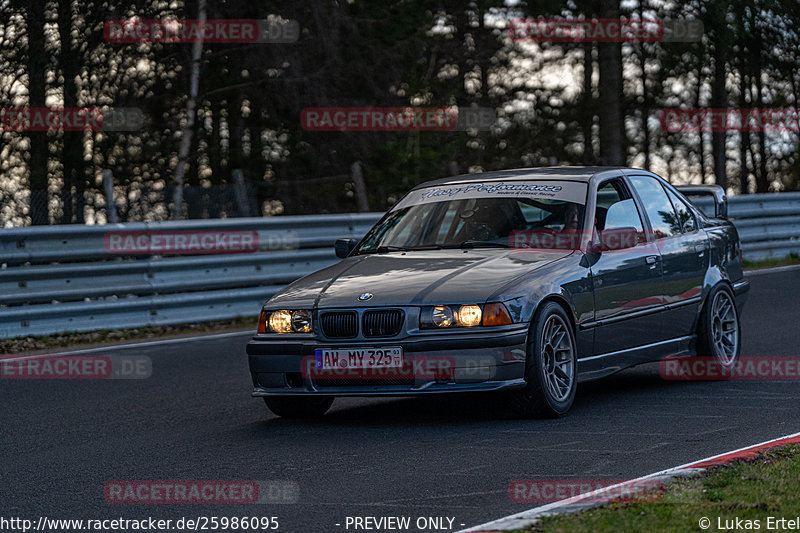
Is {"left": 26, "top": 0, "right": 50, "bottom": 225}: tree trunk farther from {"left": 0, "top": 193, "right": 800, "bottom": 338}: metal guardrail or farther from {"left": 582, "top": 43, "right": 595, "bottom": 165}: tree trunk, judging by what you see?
{"left": 582, "top": 43, "right": 595, "bottom": 165}: tree trunk

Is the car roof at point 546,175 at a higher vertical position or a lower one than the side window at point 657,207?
higher

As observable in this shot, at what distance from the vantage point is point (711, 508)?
477cm

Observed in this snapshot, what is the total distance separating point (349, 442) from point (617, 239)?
253 centimetres

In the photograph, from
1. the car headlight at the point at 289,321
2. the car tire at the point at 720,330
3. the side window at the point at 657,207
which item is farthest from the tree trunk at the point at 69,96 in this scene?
the car headlight at the point at 289,321

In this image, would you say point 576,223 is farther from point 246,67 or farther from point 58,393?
point 246,67

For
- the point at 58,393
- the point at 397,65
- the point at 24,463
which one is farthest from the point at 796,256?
the point at 24,463

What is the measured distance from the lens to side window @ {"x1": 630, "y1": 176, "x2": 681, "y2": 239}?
8.98 m

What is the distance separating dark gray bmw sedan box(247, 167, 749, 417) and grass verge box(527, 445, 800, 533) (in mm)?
1945

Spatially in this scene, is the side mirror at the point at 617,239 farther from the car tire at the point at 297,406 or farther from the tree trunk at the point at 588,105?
the tree trunk at the point at 588,105

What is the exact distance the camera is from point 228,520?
5.06 m

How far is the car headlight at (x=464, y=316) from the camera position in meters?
7.08

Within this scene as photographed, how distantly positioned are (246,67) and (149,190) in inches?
393

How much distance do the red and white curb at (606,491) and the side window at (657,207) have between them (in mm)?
2859

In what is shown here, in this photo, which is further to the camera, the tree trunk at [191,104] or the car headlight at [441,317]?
the tree trunk at [191,104]
